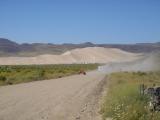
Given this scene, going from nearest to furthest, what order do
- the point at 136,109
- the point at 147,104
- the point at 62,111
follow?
1. the point at 136,109
2. the point at 147,104
3. the point at 62,111

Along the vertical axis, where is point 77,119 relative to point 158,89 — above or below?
below

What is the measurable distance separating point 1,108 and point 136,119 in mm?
8394

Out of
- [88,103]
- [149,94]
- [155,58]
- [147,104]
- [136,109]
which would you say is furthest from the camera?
[155,58]

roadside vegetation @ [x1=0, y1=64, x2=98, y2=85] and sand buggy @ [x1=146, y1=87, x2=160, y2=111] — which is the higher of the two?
sand buggy @ [x1=146, y1=87, x2=160, y2=111]

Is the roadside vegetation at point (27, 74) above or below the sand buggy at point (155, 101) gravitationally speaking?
below

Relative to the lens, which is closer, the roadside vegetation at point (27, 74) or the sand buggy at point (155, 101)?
the sand buggy at point (155, 101)

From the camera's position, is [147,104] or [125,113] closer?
[125,113]

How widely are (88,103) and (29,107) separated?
4602 millimetres

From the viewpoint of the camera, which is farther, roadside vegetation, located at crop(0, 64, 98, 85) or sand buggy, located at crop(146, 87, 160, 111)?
roadside vegetation, located at crop(0, 64, 98, 85)

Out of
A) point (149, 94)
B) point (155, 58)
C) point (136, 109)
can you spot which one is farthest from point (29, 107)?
point (155, 58)

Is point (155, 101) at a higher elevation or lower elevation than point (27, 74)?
higher

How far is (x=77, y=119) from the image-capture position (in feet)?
60.1

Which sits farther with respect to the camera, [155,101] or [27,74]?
[27,74]

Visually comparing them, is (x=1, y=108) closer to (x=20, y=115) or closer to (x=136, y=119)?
(x=20, y=115)
